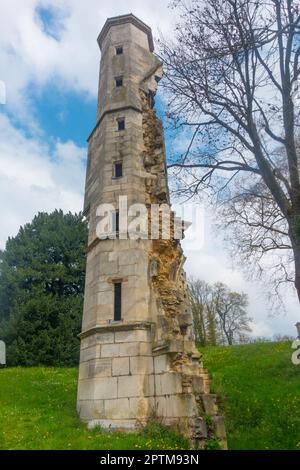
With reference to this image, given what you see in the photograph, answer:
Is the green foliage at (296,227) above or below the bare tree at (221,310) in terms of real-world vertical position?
below

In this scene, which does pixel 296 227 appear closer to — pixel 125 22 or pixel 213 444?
pixel 213 444

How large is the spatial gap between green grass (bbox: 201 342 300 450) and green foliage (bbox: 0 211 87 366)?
10977 mm

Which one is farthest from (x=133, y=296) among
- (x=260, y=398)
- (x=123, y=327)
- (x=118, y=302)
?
(x=260, y=398)

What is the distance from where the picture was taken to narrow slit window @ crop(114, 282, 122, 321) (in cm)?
1009

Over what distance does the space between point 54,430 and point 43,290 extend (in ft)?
57.4

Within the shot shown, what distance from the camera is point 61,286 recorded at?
26.9 metres

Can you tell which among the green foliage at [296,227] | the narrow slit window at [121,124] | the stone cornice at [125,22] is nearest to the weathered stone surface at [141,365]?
the green foliage at [296,227]

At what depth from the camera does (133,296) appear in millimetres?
10047

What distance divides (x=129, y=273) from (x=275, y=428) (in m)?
5.24

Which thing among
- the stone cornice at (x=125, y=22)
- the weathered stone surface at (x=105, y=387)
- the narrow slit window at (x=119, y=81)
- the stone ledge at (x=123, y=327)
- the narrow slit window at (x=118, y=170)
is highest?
the stone cornice at (x=125, y=22)

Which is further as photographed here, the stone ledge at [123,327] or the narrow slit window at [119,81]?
the narrow slit window at [119,81]

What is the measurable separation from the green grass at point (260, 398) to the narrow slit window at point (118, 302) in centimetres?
303

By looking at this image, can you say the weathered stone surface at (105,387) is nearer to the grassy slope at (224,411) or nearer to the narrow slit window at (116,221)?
the grassy slope at (224,411)

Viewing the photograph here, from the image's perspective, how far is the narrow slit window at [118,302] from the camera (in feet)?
33.1
